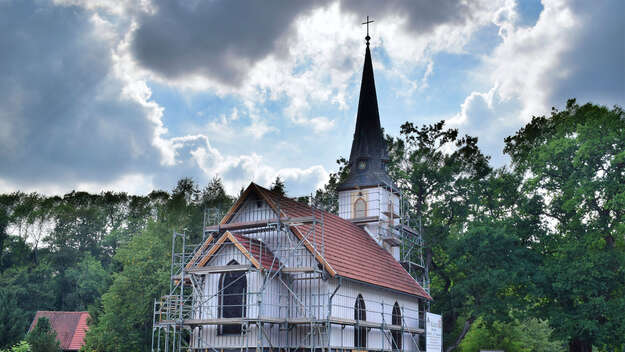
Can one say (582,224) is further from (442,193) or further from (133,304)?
(133,304)

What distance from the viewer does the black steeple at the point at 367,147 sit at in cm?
3419

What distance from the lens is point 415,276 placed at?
1358 inches

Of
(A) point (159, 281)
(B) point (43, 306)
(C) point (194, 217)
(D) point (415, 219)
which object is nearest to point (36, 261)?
(B) point (43, 306)

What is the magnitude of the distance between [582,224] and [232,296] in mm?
18587

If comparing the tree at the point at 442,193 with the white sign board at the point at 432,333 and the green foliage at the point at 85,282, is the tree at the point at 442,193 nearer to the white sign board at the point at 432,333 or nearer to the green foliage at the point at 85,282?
the white sign board at the point at 432,333

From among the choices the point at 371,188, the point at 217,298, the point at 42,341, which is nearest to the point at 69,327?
→ the point at 42,341

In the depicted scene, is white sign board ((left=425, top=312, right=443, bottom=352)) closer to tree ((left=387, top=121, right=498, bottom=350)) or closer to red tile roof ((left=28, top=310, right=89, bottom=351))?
tree ((left=387, top=121, right=498, bottom=350))

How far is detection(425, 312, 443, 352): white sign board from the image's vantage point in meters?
28.0

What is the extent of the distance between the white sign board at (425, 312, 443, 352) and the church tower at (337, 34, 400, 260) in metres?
5.15

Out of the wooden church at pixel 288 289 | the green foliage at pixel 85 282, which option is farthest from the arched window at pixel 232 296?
the green foliage at pixel 85 282

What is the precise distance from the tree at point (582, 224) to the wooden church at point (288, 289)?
720 centimetres

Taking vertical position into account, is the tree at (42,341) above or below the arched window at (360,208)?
below

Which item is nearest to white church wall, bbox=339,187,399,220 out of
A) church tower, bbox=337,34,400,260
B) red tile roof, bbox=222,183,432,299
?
church tower, bbox=337,34,400,260

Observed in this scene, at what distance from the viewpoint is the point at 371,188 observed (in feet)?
110
